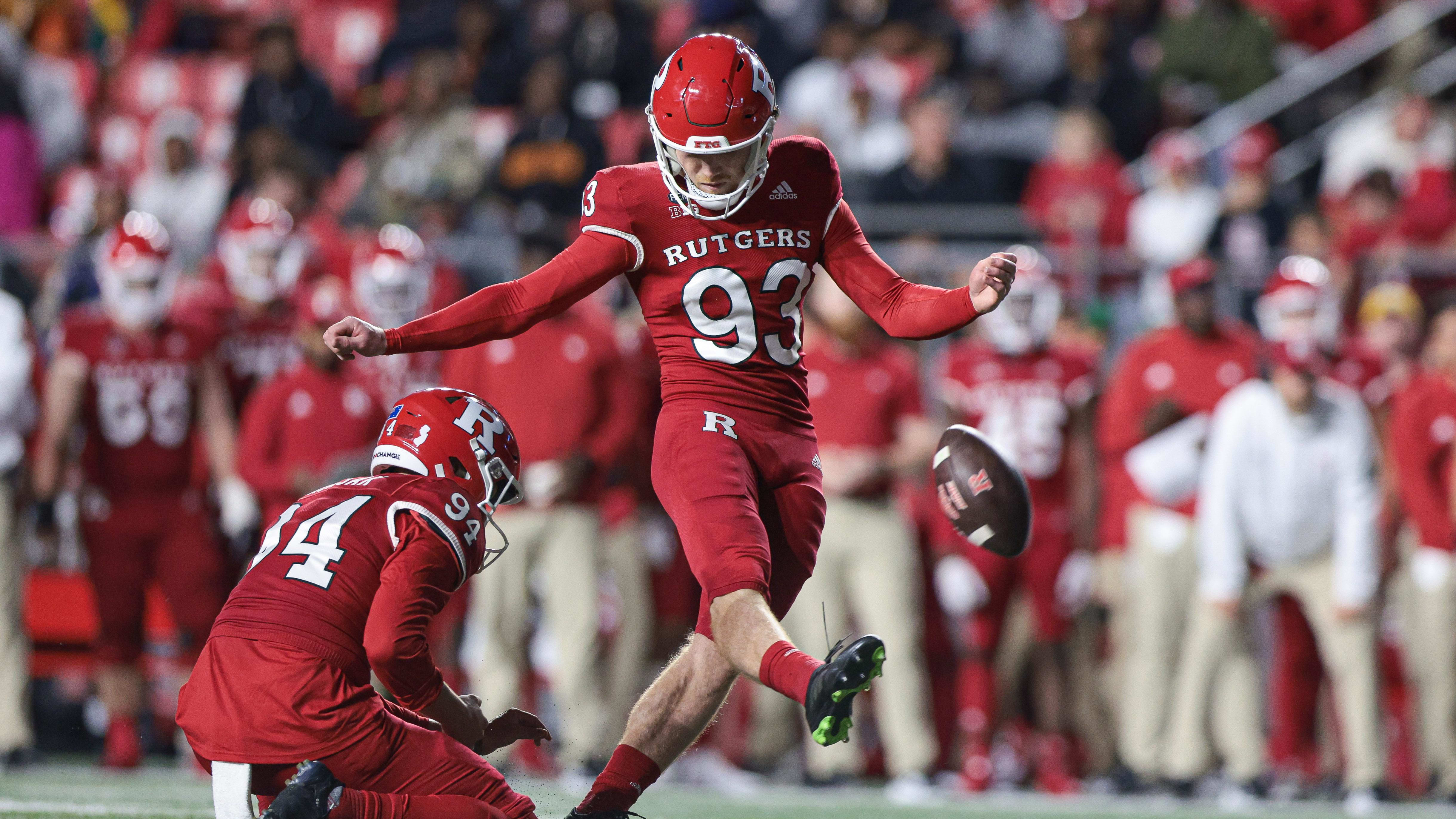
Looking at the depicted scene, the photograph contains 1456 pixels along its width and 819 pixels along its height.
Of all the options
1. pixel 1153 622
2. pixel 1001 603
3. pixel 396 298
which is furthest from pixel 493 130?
pixel 1153 622

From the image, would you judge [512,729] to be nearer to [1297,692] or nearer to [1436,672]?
[1297,692]

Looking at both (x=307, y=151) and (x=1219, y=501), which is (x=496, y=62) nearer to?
(x=307, y=151)

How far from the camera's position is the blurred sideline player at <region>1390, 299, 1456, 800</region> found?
7.19 metres

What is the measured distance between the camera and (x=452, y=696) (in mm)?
4062

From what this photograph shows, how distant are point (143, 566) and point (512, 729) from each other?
367 cm

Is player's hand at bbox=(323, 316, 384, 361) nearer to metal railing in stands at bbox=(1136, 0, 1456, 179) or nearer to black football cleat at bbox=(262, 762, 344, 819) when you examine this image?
black football cleat at bbox=(262, 762, 344, 819)

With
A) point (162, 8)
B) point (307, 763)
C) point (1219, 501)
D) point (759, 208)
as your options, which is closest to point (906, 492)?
point (1219, 501)

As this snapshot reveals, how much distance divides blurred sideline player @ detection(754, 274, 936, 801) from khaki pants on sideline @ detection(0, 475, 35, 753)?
297 centimetres

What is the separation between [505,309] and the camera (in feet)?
13.7

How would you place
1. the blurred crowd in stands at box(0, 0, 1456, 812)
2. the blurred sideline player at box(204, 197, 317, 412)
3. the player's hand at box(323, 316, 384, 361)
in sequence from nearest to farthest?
the player's hand at box(323, 316, 384, 361) < the blurred crowd in stands at box(0, 0, 1456, 812) < the blurred sideline player at box(204, 197, 317, 412)

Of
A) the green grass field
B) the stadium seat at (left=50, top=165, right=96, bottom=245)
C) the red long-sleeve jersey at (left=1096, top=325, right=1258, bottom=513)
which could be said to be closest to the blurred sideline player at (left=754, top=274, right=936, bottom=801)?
the green grass field

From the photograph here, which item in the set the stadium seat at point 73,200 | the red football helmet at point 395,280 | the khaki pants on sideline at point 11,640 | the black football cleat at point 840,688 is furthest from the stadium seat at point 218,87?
the black football cleat at point 840,688

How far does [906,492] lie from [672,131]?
411 centimetres

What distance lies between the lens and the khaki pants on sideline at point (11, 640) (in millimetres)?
6934
